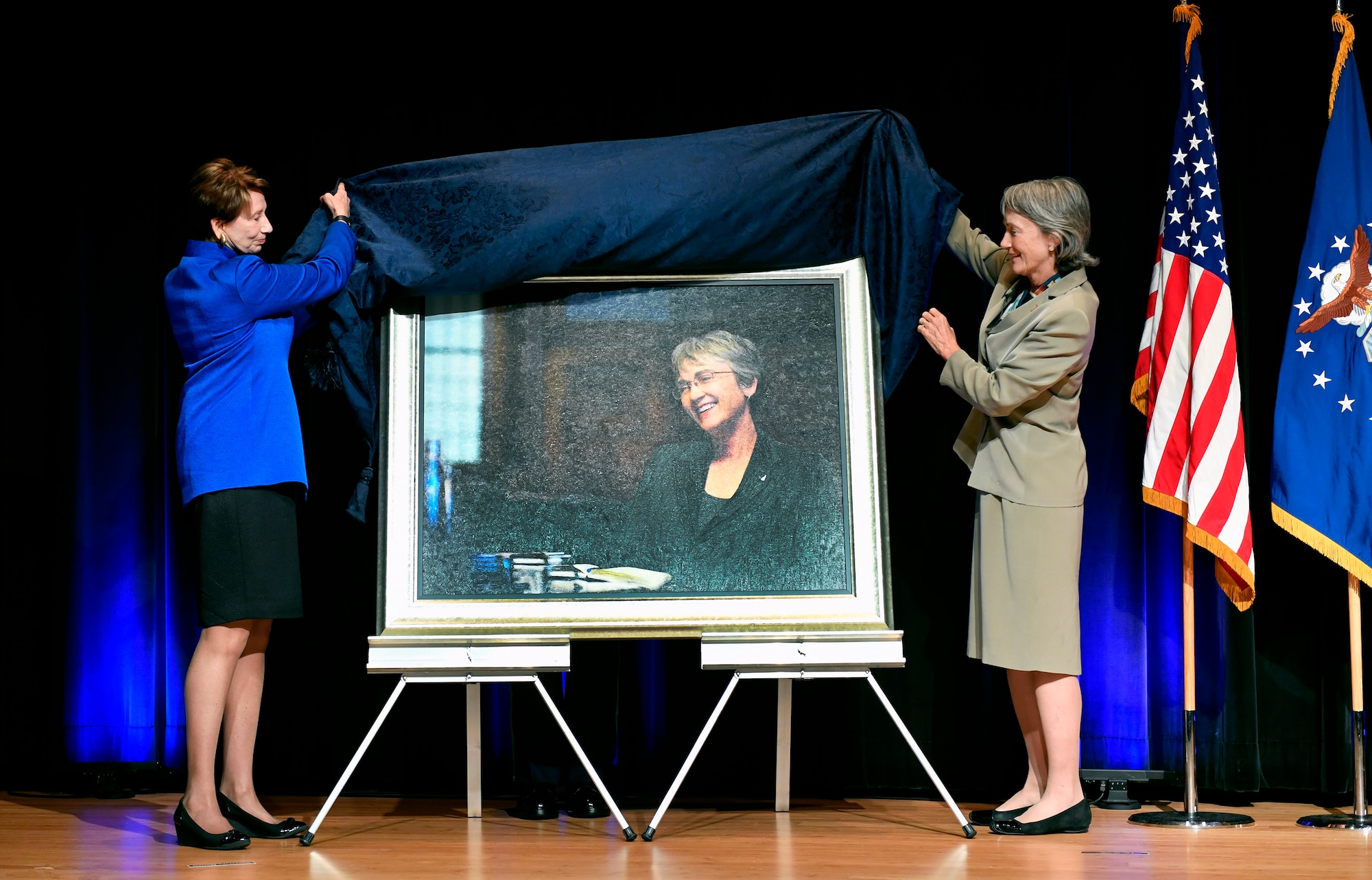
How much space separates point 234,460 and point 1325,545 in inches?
110

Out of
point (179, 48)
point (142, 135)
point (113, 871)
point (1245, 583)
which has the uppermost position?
point (179, 48)

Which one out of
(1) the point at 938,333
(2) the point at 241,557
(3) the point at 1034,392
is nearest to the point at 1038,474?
(3) the point at 1034,392

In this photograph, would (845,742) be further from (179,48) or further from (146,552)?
(179,48)

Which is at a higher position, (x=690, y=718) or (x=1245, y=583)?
(x=1245, y=583)

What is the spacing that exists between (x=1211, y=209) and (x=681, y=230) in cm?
144

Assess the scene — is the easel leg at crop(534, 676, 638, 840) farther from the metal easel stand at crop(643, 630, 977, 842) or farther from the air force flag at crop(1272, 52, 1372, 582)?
the air force flag at crop(1272, 52, 1372, 582)

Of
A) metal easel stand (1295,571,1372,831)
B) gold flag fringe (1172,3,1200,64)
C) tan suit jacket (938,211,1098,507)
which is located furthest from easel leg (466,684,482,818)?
gold flag fringe (1172,3,1200,64)

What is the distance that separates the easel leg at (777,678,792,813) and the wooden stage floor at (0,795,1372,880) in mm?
50

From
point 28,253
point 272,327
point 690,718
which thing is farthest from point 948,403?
point 28,253

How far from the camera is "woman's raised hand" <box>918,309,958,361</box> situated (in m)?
3.20

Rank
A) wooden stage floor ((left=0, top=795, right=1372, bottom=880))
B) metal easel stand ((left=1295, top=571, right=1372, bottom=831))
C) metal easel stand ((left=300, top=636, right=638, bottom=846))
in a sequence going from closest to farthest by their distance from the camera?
1. wooden stage floor ((left=0, top=795, right=1372, bottom=880))
2. metal easel stand ((left=300, top=636, right=638, bottom=846))
3. metal easel stand ((left=1295, top=571, right=1372, bottom=831))

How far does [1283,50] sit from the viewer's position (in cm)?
384

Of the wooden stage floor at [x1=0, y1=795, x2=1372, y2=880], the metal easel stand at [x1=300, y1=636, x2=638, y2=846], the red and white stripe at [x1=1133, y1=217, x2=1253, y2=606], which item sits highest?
the red and white stripe at [x1=1133, y1=217, x2=1253, y2=606]

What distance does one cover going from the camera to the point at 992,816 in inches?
128
